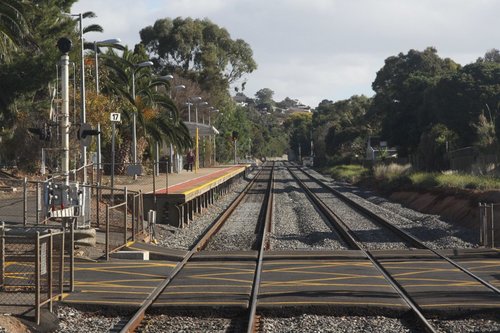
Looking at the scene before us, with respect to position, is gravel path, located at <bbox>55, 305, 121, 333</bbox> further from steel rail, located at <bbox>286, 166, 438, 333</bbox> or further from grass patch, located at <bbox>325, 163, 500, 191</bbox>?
grass patch, located at <bbox>325, 163, 500, 191</bbox>

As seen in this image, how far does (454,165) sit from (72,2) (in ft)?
89.9

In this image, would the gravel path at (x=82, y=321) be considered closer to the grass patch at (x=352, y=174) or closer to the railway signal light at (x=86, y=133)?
the railway signal light at (x=86, y=133)

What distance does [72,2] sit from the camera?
38500 mm

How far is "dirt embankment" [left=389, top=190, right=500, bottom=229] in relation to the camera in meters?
28.3

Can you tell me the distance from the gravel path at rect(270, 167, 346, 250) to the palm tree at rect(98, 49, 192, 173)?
31.0 ft

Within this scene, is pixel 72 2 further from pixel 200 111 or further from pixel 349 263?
pixel 200 111

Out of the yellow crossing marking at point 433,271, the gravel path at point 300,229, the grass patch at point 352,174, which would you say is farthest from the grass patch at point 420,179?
the yellow crossing marking at point 433,271

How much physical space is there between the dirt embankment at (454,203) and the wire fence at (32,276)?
57.7 ft

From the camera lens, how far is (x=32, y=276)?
12.9 meters

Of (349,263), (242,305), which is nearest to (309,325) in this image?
(242,305)

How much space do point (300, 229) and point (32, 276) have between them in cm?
1526

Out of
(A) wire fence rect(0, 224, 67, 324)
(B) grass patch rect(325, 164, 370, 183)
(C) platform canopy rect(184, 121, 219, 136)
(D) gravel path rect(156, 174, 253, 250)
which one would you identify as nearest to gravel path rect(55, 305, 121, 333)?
(A) wire fence rect(0, 224, 67, 324)

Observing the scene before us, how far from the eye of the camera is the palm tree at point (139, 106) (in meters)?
41.2

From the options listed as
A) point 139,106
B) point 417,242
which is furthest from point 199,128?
point 417,242
